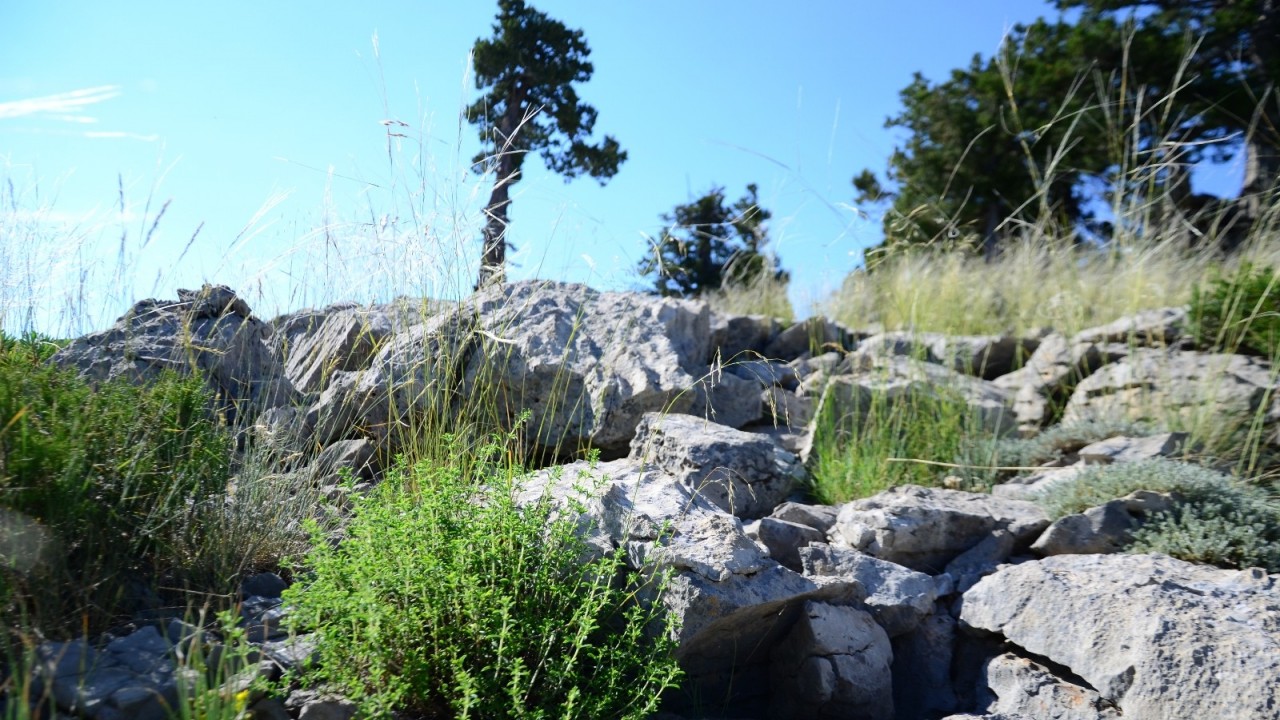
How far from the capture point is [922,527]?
380 cm

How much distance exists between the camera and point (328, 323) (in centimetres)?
463

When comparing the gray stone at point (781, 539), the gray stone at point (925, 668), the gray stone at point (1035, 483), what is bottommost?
the gray stone at point (925, 668)

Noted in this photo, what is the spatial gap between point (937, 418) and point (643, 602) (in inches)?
118

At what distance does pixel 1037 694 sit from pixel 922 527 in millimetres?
885

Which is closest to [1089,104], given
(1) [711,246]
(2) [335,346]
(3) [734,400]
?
(1) [711,246]

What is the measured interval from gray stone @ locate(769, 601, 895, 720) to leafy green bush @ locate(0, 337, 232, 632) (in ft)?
6.66

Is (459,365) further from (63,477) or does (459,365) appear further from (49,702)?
(49,702)

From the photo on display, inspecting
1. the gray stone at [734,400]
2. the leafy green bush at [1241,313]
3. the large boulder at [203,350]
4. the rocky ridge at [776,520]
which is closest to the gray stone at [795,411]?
the rocky ridge at [776,520]

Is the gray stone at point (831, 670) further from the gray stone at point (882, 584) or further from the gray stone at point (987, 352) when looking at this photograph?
the gray stone at point (987, 352)

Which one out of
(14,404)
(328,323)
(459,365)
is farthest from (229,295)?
(14,404)

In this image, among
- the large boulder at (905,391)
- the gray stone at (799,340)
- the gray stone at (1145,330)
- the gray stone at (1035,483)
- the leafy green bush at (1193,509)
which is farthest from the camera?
the gray stone at (799,340)

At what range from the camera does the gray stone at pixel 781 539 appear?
3.48 m

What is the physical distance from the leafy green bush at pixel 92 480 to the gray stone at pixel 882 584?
2.17 metres

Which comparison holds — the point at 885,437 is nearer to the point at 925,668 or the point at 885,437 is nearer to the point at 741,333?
the point at 925,668
